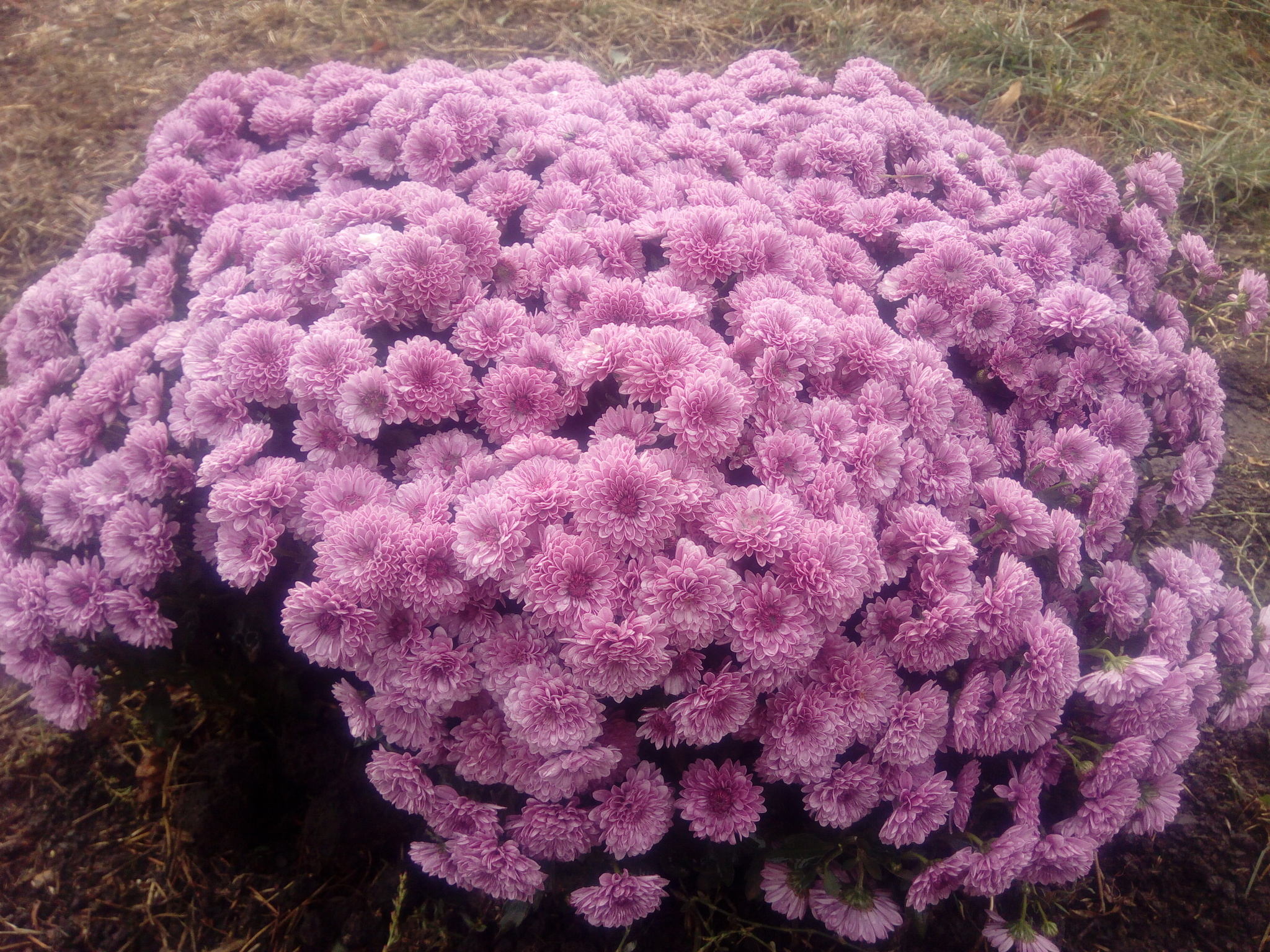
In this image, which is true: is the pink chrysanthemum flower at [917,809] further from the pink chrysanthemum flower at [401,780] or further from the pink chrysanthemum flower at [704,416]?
the pink chrysanthemum flower at [401,780]

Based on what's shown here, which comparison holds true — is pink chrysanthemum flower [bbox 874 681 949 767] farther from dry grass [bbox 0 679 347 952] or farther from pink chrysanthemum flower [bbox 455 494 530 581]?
dry grass [bbox 0 679 347 952]

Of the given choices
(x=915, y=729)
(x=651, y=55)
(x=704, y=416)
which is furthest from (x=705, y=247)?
(x=651, y=55)

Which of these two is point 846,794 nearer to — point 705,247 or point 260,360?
point 705,247

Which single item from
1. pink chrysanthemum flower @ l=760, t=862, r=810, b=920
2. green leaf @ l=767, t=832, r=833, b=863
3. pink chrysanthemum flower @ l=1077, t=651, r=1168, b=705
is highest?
pink chrysanthemum flower @ l=1077, t=651, r=1168, b=705

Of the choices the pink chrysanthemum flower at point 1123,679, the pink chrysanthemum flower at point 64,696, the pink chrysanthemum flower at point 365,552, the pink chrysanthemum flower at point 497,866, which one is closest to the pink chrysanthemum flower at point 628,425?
the pink chrysanthemum flower at point 365,552

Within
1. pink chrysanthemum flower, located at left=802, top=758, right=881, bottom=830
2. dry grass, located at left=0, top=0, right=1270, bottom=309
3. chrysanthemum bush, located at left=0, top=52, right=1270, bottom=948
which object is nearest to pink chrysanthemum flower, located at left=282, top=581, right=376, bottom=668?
chrysanthemum bush, located at left=0, top=52, right=1270, bottom=948

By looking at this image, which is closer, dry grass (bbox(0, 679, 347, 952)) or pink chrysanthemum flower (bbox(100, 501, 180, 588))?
pink chrysanthemum flower (bbox(100, 501, 180, 588))

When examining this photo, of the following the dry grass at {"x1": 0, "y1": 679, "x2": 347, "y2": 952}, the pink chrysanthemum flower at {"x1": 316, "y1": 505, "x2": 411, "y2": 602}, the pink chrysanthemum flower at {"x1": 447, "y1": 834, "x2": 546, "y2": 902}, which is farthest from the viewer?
the dry grass at {"x1": 0, "y1": 679, "x2": 347, "y2": 952}

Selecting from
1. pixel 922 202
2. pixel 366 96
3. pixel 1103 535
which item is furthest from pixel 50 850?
pixel 922 202
